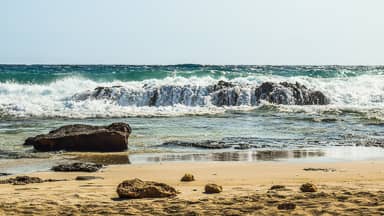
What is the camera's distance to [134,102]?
2952cm

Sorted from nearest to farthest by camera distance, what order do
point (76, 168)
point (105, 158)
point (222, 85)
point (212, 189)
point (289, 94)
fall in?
point (212, 189)
point (76, 168)
point (105, 158)
point (289, 94)
point (222, 85)

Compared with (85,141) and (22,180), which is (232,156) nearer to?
(85,141)

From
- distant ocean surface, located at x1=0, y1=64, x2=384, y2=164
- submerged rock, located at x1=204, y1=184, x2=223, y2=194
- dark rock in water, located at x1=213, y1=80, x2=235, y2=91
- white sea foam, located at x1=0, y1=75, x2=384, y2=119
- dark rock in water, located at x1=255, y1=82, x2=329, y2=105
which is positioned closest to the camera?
submerged rock, located at x1=204, y1=184, x2=223, y2=194

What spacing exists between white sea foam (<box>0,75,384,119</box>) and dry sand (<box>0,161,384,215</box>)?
13894 mm

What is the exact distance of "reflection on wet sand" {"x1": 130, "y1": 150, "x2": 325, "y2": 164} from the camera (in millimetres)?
10875

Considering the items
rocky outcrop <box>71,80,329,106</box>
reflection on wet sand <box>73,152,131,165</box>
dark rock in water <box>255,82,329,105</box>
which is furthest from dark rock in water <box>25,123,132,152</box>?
dark rock in water <box>255,82,329,105</box>

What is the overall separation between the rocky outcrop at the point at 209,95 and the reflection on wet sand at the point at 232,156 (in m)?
17.2

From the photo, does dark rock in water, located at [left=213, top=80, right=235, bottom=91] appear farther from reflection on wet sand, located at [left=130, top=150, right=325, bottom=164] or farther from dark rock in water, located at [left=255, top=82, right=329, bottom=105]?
reflection on wet sand, located at [left=130, top=150, right=325, bottom=164]

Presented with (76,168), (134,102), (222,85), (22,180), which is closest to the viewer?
(22,180)

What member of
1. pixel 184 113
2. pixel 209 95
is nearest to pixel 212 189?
pixel 184 113

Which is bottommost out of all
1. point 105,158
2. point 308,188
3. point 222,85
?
point 105,158

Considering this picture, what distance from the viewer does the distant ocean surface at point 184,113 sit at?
14.4 meters

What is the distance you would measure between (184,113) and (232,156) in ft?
42.4

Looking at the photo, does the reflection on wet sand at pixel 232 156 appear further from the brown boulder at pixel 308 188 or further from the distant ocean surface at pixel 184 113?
the brown boulder at pixel 308 188
